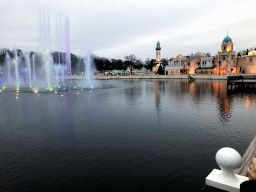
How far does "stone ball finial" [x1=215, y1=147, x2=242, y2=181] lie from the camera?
4289mm

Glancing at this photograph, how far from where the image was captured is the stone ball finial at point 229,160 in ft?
14.1

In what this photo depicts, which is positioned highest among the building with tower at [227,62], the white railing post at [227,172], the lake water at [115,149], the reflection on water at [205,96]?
the building with tower at [227,62]

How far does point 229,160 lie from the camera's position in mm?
4316

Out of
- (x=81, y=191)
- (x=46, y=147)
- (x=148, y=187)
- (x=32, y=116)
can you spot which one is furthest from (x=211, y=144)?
(x=32, y=116)

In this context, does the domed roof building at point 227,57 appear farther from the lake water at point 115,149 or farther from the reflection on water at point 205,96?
the lake water at point 115,149

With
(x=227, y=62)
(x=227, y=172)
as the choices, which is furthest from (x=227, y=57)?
(x=227, y=172)

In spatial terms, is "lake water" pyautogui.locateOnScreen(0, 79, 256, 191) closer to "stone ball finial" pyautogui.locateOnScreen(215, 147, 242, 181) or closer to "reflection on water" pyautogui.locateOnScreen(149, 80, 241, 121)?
"stone ball finial" pyautogui.locateOnScreen(215, 147, 242, 181)

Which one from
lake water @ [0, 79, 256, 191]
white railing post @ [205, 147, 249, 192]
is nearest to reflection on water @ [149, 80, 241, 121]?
lake water @ [0, 79, 256, 191]

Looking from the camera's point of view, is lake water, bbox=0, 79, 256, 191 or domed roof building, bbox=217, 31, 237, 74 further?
domed roof building, bbox=217, 31, 237, 74

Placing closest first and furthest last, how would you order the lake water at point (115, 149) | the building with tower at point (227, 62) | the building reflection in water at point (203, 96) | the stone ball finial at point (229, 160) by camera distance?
1. the stone ball finial at point (229, 160)
2. the lake water at point (115, 149)
3. the building reflection in water at point (203, 96)
4. the building with tower at point (227, 62)

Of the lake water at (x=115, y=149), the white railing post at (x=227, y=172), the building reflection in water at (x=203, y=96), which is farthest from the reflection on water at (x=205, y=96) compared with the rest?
the white railing post at (x=227, y=172)

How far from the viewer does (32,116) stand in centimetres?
1564

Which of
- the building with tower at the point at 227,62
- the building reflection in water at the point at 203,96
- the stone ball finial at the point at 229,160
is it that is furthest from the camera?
the building with tower at the point at 227,62

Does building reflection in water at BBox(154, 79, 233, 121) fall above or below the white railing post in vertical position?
below
